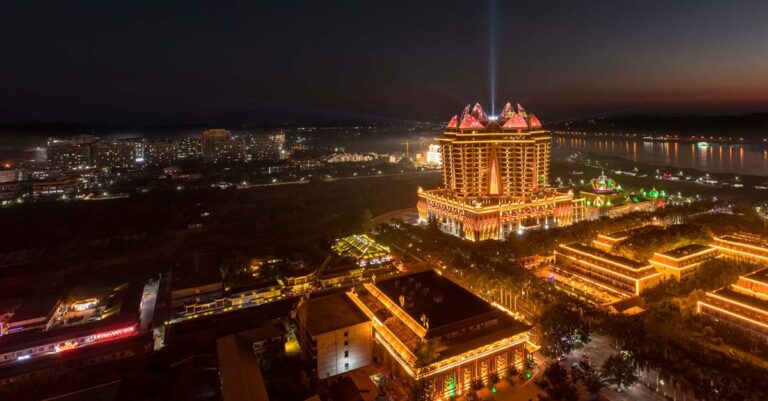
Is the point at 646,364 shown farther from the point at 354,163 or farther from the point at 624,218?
the point at 354,163

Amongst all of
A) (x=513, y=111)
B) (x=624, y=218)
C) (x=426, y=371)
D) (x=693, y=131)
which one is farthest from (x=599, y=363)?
(x=693, y=131)

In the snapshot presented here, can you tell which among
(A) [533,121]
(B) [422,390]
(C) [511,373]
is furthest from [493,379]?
(A) [533,121]

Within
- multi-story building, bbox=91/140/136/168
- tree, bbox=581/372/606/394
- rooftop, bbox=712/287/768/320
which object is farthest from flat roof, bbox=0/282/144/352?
multi-story building, bbox=91/140/136/168

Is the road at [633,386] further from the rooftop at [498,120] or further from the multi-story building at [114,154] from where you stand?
the multi-story building at [114,154]

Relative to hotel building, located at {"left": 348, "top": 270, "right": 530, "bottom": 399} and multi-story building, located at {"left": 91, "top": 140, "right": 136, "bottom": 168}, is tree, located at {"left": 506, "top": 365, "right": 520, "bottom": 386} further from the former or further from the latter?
multi-story building, located at {"left": 91, "top": 140, "right": 136, "bottom": 168}

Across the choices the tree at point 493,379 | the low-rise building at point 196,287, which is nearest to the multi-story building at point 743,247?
the tree at point 493,379

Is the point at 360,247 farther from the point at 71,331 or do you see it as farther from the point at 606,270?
the point at 71,331
